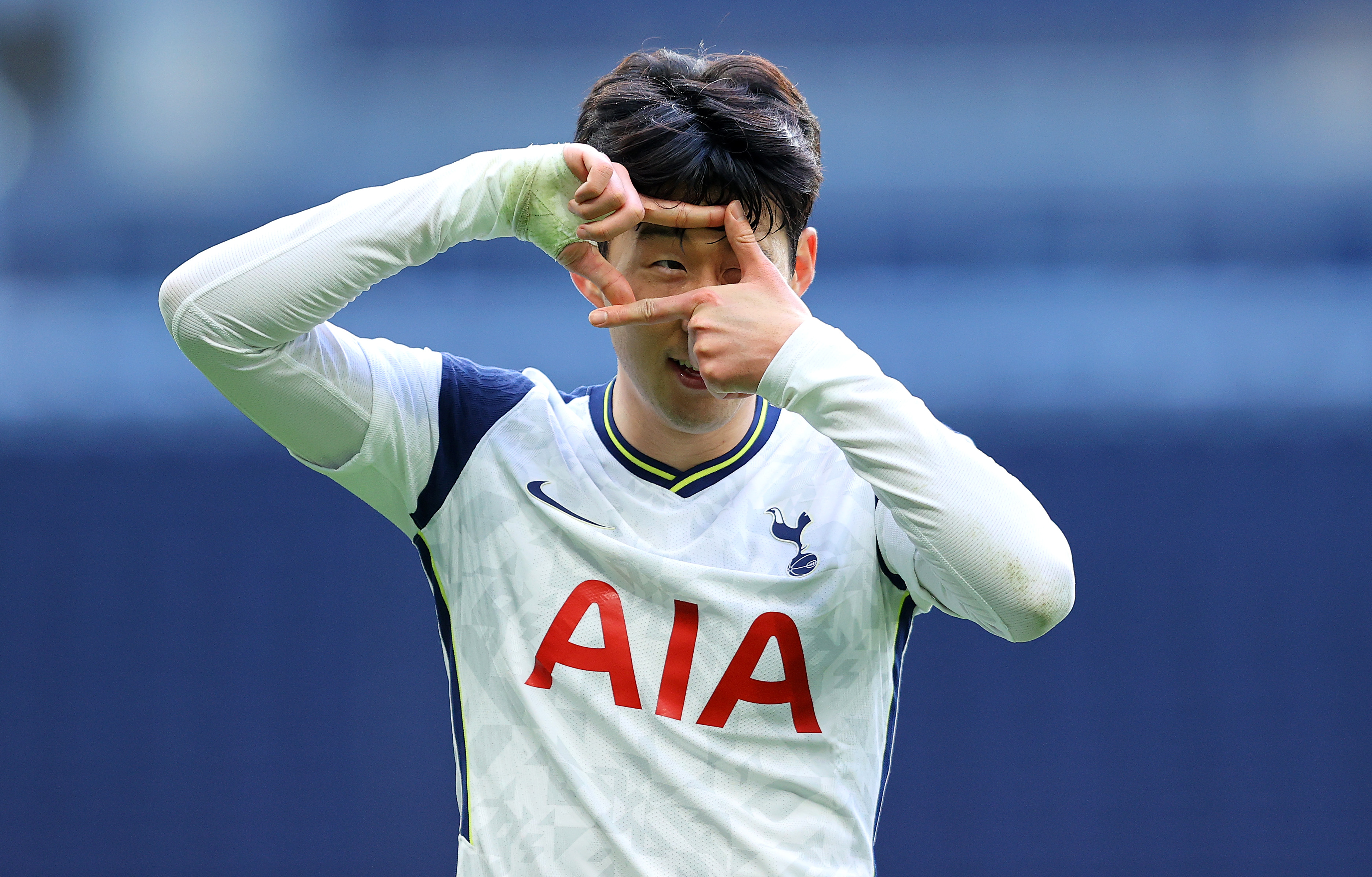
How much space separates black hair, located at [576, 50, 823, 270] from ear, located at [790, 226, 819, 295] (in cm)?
5

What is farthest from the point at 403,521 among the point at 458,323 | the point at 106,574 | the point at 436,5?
the point at 436,5

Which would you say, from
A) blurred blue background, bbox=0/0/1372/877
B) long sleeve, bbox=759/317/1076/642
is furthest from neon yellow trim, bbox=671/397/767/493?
blurred blue background, bbox=0/0/1372/877

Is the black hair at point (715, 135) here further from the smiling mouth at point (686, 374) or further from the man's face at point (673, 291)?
the smiling mouth at point (686, 374)

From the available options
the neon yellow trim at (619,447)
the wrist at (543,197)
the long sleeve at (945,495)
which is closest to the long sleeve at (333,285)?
the wrist at (543,197)

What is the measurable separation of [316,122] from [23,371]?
1154 millimetres

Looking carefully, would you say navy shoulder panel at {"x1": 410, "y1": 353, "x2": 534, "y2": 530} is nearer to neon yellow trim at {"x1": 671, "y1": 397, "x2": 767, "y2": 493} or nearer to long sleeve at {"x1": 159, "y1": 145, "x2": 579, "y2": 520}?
long sleeve at {"x1": 159, "y1": 145, "x2": 579, "y2": 520}

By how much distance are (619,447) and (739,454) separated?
14 centimetres

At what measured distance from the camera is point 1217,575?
3176 millimetres

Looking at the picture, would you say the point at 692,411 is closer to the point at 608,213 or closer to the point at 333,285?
the point at 608,213

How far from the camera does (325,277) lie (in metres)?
1.11

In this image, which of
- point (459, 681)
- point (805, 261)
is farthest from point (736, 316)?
point (459, 681)

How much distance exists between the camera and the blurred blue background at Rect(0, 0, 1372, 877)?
10.1ft

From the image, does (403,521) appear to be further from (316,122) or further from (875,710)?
(316,122)

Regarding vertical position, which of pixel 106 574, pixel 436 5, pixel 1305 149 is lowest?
pixel 106 574
